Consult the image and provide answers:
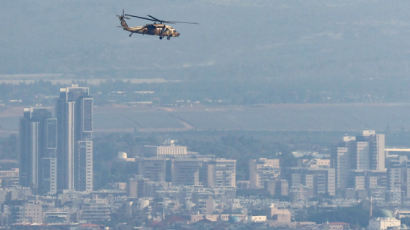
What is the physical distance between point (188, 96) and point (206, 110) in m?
1.55

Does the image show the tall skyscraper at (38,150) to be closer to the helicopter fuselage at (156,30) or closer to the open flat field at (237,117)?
the open flat field at (237,117)

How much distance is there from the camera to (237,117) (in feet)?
357

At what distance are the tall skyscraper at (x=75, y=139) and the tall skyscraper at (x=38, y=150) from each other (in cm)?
35

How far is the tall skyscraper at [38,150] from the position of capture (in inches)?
3971

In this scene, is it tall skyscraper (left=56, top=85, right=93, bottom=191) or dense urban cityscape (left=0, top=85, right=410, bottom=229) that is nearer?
dense urban cityscape (left=0, top=85, right=410, bottom=229)

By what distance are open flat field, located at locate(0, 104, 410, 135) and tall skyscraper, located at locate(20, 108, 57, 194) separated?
883 millimetres

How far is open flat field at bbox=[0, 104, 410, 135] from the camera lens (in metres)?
107

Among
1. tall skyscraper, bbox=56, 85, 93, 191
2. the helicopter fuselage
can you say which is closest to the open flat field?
tall skyscraper, bbox=56, 85, 93, 191

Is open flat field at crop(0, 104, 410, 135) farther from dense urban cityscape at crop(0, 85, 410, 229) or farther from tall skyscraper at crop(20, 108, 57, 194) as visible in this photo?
dense urban cityscape at crop(0, 85, 410, 229)

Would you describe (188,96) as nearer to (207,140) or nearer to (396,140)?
(207,140)

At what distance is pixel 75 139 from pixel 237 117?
9.41m

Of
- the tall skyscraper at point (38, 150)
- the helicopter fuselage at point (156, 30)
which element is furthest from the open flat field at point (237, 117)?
the helicopter fuselage at point (156, 30)

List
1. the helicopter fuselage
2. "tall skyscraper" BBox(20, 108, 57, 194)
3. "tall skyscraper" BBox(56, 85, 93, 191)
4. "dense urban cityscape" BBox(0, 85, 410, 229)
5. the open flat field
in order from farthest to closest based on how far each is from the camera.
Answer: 1. the open flat field
2. "tall skyscraper" BBox(56, 85, 93, 191)
3. "tall skyscraper" BBox(20, 108, 57, 194)
4. "dense urban cityscape" BBox(0, 85, 410, 229)
5. the helicopter fuselage

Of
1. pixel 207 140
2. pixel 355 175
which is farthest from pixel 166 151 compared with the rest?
pixel 355 175
